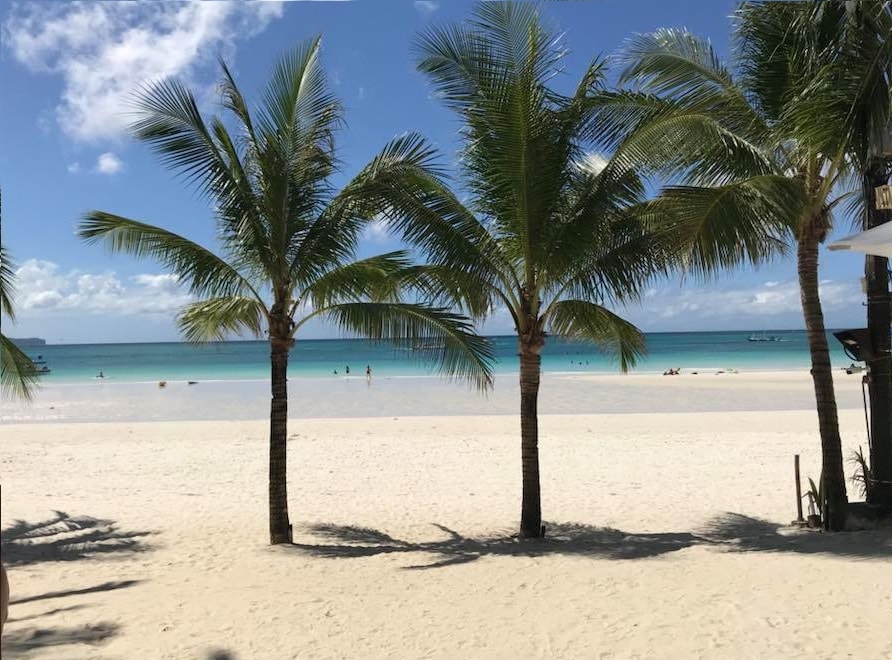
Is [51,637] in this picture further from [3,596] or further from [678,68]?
[678,68]

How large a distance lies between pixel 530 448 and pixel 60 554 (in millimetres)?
5147

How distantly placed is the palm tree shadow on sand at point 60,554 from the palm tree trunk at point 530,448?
401 centimetres

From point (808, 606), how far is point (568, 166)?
185 inches

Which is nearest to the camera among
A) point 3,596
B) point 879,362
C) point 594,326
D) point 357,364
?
point 3,596

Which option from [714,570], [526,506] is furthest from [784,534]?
[526,506]

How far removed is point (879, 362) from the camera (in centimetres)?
701

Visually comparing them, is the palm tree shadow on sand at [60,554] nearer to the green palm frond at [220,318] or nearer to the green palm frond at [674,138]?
the green palm frond at [220,318]

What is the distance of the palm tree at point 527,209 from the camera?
696cm

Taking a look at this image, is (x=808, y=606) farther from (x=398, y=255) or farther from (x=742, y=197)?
(x=398, y=255)

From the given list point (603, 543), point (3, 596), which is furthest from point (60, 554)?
point (3, 596)

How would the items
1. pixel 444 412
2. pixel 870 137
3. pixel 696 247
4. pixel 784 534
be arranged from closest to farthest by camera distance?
pixel 870 137 → pixel 696 247 → pixel 784 534 → pixel 444 412

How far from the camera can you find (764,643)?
4.14m

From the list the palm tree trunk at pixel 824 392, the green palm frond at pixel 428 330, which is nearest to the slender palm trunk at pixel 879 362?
the palm tree trunk at pixel 824 392

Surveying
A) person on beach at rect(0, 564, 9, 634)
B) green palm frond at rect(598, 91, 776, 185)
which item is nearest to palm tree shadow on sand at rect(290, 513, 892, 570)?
green palm frond at rect(598, 91, 776, 185)
